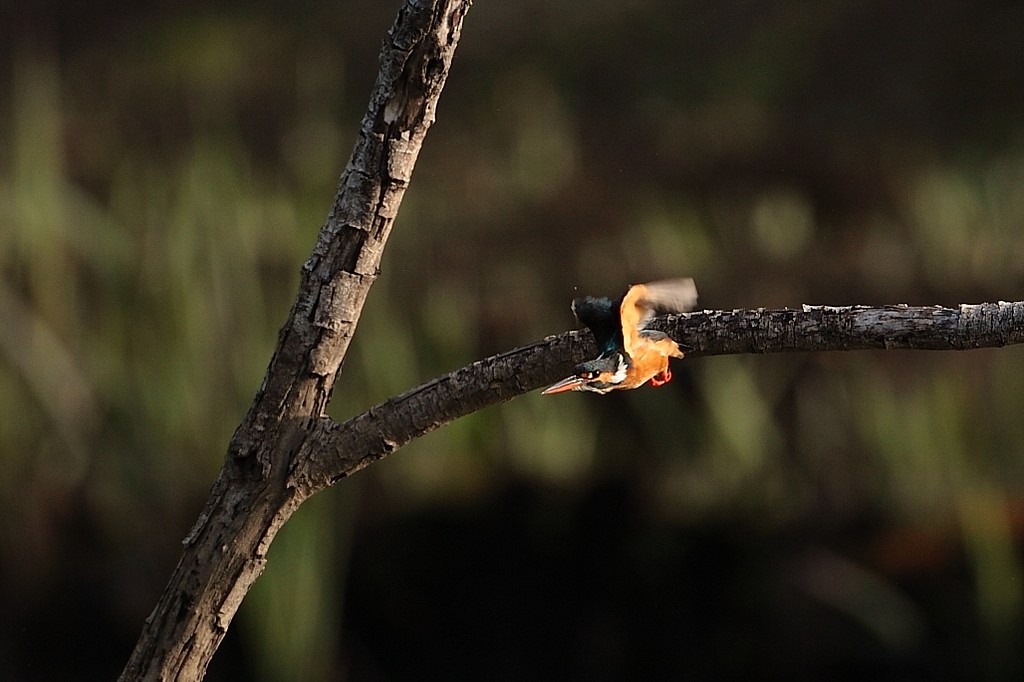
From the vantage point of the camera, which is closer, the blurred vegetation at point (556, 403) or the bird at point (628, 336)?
the bird at point (628, 336)

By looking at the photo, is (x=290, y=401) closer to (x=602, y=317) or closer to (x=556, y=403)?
(x=602, y=317)

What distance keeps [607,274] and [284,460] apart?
29.1 inches

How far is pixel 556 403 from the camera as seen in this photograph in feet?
3.07

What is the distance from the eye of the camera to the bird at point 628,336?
0.30m

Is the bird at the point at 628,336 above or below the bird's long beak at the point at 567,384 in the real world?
above

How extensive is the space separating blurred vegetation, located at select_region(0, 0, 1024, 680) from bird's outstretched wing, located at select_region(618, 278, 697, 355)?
529 millimetres

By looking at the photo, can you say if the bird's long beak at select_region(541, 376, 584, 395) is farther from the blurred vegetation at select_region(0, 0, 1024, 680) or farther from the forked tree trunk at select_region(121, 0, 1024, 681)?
the blurred vegetation at select_region(0, 0, 1024, 680)

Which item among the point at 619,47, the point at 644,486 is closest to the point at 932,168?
the point at 619,47

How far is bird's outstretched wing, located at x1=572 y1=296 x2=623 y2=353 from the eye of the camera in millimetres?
302

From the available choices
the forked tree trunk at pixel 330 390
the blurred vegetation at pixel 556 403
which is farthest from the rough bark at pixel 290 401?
the blurred vegetation at pixel 556 403

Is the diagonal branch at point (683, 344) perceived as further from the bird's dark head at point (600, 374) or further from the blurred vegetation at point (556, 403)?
the blurred vegetation at point (556, 403)

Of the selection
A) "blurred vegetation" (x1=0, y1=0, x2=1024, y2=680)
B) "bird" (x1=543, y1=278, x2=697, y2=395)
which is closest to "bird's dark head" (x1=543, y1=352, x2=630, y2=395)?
"bird" (x1=543, y1=278, x2=697, y2=395)

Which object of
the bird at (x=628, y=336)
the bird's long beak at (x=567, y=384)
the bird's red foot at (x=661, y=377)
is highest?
the bird at (x=628, y=336)

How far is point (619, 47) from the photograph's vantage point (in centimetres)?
135
